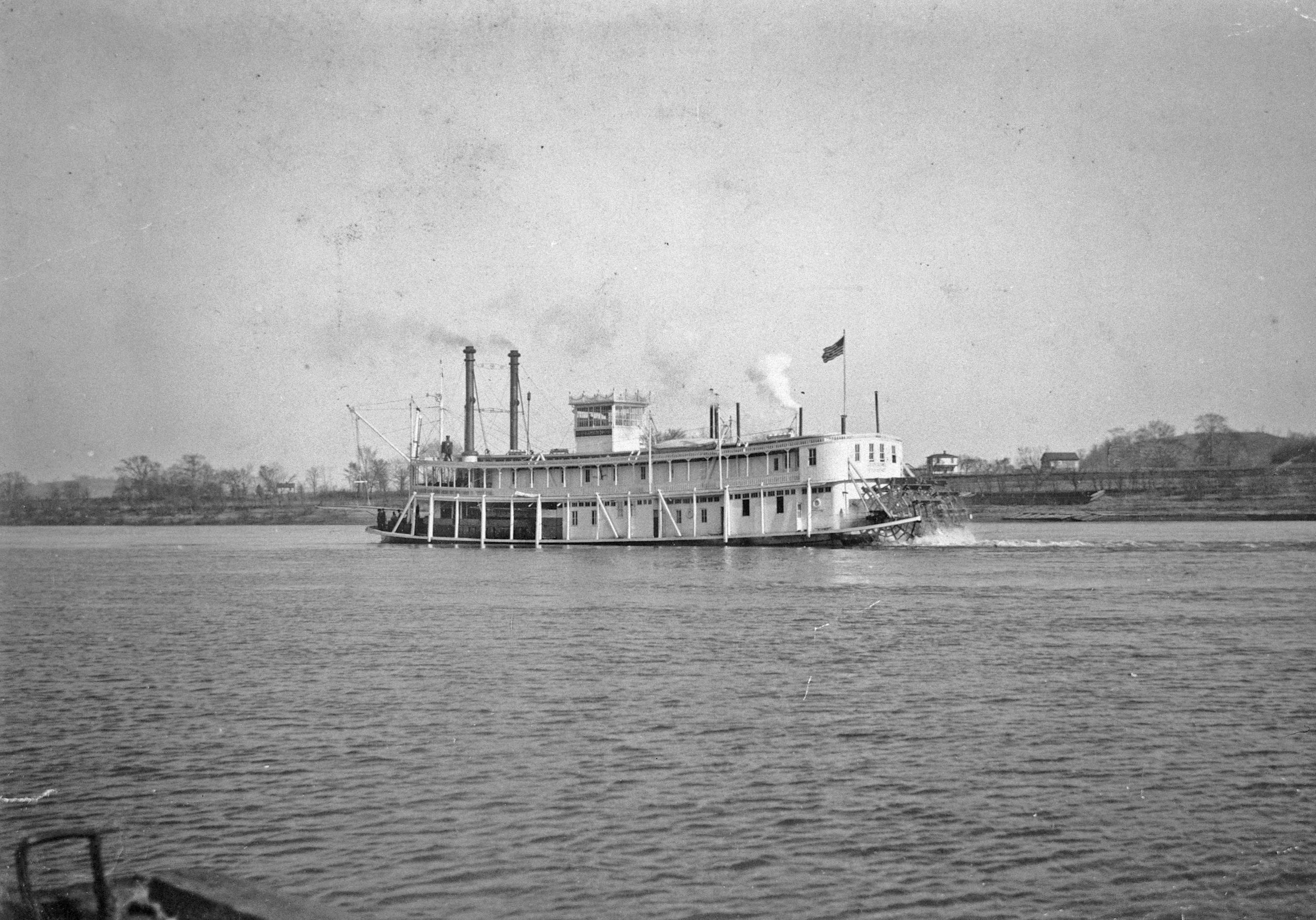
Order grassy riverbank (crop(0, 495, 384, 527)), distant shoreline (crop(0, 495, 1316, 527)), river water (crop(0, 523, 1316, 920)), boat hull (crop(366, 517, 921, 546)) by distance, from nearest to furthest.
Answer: river water (crop(0, 523, 1316, 920)), boat hull (crop(366, 517, 921, 546)), distant shoreline (crop(0, 495, 1316, 527)), grassy riverbank (crop(0, 495, 384, 527))

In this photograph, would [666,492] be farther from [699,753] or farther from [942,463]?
[942,463]

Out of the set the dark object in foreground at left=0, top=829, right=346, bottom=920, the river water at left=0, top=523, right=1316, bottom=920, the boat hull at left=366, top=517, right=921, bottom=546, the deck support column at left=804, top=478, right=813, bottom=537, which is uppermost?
the deck support column at left=804, top=478, right=813, bottom=537

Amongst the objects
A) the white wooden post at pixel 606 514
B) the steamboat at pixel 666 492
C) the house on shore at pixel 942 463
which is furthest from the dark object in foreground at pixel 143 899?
the house on shore at pixel 942 463

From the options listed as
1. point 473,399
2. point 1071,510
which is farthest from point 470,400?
point 1071,510

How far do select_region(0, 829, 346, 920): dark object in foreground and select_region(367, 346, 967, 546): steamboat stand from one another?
54025 millimetres

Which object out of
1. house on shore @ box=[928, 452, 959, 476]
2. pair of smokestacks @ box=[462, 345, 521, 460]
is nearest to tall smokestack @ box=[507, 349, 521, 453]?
pair of smokestacks @ box=[462, 345, 521, 460]

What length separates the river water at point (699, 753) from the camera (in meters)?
12.0

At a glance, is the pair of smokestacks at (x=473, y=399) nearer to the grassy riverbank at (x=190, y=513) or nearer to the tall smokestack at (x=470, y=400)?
the tall smokestack at (x=470, y=400)

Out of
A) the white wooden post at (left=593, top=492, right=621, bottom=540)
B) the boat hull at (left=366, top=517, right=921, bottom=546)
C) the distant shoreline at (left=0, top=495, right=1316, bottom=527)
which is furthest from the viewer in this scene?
the distant shoreline at (left=0, top=495, right=1316, bottom=527)

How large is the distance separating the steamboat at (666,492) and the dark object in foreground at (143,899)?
54025 mm

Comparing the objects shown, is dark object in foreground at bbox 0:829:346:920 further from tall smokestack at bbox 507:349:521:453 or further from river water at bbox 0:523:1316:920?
tall smokestack at bbox 507:349:521:453

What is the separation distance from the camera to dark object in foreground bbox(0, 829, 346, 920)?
779 cm

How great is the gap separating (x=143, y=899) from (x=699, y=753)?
374 inches

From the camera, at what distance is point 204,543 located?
334 ft
